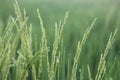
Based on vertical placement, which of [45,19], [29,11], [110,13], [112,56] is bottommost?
[112,56]

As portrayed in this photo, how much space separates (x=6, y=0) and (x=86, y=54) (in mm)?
2345

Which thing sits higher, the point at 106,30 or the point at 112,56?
the point at 106,30

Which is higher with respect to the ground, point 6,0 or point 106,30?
point 6,0

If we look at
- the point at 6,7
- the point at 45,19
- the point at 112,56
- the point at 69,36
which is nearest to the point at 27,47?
the point at 112,56

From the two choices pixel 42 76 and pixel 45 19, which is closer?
pixel 42 76

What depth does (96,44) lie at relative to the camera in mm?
1879

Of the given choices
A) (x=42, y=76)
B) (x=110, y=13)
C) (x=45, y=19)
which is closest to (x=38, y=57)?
(x=42, y=76)

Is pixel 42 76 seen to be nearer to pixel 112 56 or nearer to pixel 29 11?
pixel 112 56

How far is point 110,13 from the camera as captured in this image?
2662 mm

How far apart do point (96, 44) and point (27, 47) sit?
860 mm

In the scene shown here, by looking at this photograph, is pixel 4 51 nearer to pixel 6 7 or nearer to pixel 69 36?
pixel 69 36

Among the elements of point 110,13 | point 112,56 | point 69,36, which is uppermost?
point 110,13

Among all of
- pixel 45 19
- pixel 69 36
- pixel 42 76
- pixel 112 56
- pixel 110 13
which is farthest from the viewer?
pixel 45 19

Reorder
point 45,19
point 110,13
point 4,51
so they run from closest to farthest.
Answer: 1. point 4,51
2. point 110,13
3. point 45,19
